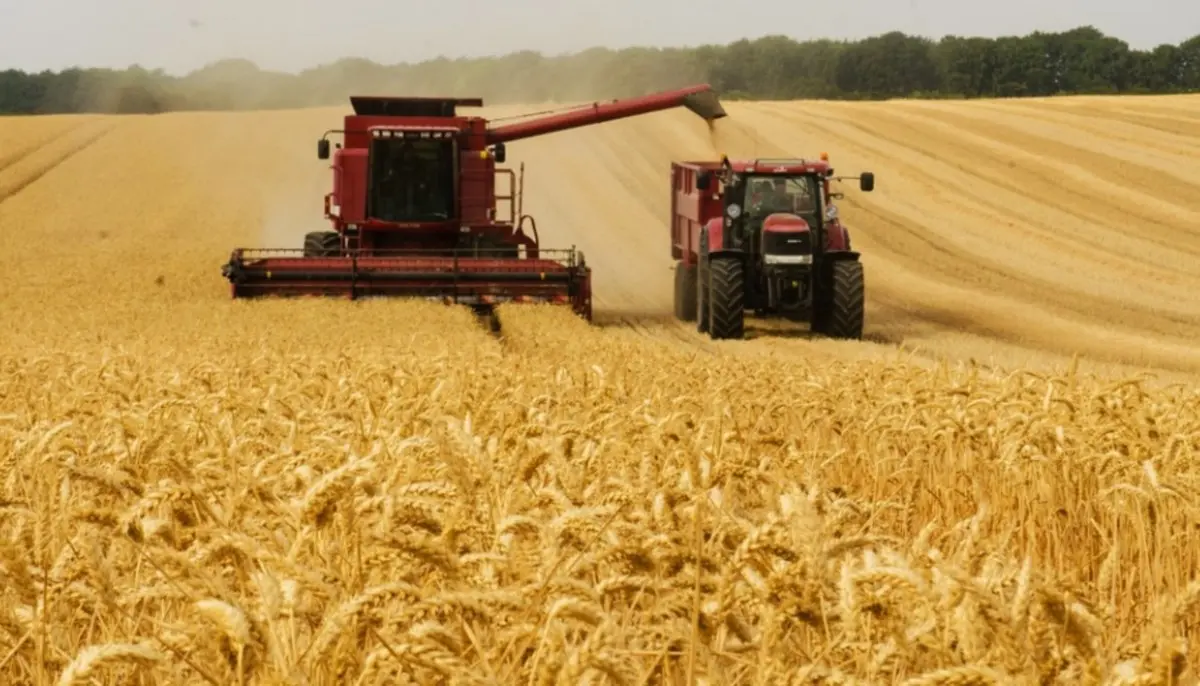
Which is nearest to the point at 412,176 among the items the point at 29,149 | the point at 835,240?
the point at 835,240

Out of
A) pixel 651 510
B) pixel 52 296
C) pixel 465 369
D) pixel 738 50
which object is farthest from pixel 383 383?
pixel 738 50

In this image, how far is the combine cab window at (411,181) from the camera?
21375 millimetres

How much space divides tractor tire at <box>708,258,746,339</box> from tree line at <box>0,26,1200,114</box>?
31461 millimetres

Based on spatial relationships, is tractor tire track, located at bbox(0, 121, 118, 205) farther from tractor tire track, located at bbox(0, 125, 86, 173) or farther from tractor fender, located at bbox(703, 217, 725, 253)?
tractor fender, located at bbox(703, 217, 725, 253)

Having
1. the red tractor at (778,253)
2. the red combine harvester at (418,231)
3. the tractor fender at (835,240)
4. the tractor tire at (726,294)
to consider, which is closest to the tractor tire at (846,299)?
the red tractor at (778,253)

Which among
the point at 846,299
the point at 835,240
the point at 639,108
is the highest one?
the point at 639,108

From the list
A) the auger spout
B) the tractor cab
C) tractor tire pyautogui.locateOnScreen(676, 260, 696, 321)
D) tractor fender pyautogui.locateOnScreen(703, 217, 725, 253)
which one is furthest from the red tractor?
the auger spout

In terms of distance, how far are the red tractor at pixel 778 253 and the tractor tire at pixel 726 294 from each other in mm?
11

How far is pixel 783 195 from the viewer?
1956 cm

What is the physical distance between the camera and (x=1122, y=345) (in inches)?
794

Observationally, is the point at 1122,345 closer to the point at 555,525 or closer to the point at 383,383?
the point at 383,383

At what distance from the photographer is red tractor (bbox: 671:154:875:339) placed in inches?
742

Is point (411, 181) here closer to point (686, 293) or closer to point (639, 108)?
point (686, 293)

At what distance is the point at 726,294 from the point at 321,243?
6.14 meters
